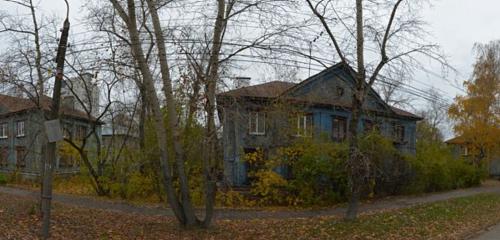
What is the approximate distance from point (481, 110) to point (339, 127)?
12595mm

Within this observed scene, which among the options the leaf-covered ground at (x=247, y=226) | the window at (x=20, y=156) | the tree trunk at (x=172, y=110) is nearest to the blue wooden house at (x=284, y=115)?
the tree trunk at (x=172, y=110)

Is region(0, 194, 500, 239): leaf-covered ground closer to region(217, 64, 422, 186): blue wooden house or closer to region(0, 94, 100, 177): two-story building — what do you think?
region(217, 64, 422, 186): blue wooden house

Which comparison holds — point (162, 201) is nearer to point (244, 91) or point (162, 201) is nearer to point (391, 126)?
point (244, 91)

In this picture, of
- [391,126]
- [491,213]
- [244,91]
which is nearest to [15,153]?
[391,126]

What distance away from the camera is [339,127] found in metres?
35.0

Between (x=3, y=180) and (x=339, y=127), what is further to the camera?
(x=339, y=127)

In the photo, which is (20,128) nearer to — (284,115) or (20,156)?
(20,156)

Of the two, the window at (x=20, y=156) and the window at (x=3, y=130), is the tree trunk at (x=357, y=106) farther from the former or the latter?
the window at (x=3, y=130)

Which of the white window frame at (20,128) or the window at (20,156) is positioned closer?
the window at (20,156)

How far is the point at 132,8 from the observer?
44.0 feet

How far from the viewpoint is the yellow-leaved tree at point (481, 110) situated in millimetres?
40156

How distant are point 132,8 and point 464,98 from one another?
33843 mm

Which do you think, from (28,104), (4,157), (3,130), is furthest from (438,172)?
(3,130)

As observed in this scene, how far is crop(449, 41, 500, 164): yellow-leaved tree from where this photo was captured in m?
40.2
